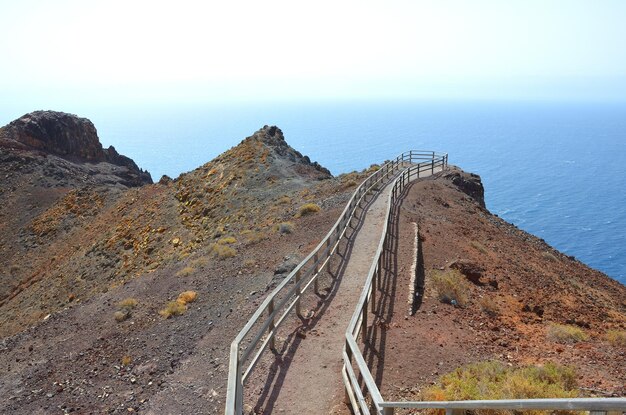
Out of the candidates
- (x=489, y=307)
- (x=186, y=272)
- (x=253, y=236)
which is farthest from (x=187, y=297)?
(x=489, y=307)

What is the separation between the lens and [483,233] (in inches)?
1009

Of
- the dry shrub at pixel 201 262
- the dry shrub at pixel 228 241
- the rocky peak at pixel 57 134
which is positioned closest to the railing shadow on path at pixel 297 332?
the dry shrub at pixel 201 262

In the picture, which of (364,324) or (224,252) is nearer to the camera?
(364,324)

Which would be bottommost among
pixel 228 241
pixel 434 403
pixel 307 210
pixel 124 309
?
pixel 124 309

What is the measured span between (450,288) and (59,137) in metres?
62.7

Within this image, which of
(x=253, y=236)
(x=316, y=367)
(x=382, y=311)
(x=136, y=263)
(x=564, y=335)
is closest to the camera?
(x=316, y=367)

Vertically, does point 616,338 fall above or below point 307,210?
below

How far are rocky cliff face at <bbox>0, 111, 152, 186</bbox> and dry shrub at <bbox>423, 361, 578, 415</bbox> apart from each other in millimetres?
57566

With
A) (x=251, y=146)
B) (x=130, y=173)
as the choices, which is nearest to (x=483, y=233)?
(x=251, y=146)

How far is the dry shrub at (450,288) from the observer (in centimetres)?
1390

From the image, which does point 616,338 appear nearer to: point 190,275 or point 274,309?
point 274,309

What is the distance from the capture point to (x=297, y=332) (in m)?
11.4

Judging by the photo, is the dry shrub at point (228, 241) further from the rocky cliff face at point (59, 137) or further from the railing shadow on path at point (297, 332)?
the rocky cliff face at point (59, 137)

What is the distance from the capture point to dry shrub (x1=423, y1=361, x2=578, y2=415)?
7883 mm
